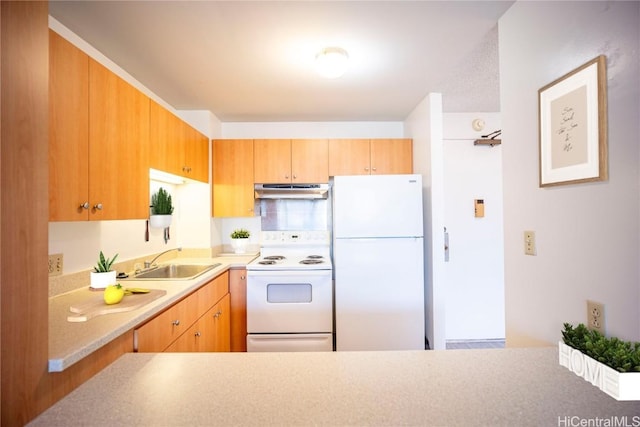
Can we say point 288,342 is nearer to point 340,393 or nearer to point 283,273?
point 283,273

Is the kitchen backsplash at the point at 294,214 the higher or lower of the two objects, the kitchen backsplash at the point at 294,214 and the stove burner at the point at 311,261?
the higher

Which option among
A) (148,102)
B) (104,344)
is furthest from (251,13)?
(104,344)

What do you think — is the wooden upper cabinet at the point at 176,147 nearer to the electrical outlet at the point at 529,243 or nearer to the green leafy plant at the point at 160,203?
the green leafy plant at the point at 160,203

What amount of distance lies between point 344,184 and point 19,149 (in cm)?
207

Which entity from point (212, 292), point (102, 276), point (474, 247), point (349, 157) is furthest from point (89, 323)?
point (474, 247)

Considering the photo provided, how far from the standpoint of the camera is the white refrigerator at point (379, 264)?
2.47 meters

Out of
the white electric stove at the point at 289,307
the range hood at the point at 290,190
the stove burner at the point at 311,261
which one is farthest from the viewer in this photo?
the range hood at the point at 290,190

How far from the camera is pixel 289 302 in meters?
2.49

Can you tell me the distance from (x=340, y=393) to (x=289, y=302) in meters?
1.82

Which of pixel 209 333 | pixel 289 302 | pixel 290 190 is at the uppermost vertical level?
pixel 290 190

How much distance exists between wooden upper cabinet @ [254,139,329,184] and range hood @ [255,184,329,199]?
52 millimetres

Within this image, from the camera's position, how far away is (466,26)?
1.62 metres

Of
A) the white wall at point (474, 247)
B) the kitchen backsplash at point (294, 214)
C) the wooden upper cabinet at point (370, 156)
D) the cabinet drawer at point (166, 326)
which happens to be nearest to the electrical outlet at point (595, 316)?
the cabinet drawer at point (166, 326)

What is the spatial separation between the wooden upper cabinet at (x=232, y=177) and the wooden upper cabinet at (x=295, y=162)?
0.51 ft
